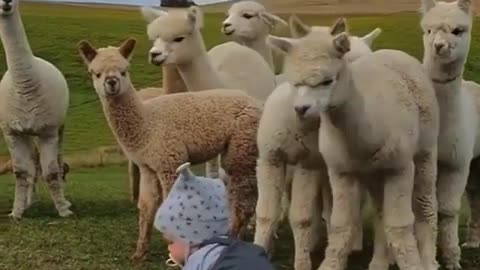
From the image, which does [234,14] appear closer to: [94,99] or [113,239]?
[113,239]

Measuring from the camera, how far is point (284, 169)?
21.5ft

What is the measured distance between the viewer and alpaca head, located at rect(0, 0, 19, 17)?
852 centimetres

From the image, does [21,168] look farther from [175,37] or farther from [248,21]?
[248,21]

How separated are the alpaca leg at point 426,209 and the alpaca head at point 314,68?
1.03m

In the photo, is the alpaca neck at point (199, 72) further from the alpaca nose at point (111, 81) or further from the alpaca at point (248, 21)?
the alpaca at point (248, 21)

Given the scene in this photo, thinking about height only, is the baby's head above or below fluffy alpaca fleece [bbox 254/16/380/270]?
above

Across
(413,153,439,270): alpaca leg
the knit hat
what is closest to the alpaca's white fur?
(413,153,439,270): alpaca leg

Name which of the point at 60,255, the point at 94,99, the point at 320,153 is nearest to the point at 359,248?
the point at 320,153

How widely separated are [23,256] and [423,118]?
2.86m

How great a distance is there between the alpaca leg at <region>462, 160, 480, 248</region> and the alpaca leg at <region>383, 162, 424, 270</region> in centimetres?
191

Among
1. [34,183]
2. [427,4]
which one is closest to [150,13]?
[34,183]

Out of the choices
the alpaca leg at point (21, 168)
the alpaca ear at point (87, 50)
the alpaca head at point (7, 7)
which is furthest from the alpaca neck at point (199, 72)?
the alpaca leg at point (21, 168)

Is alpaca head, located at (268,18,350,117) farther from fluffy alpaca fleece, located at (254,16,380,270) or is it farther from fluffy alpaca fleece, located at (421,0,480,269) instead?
fluffy alpaca fleece, located at (421,0,480,269)

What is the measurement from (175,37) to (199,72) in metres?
0.37
